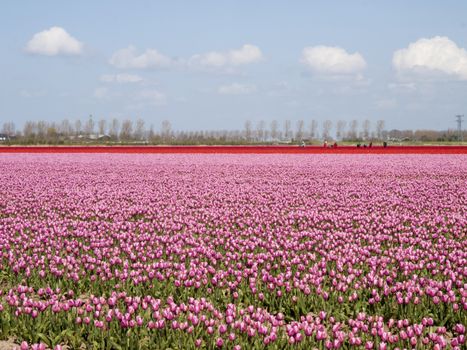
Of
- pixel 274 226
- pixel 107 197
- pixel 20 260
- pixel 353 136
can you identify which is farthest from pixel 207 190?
pixel 353 136

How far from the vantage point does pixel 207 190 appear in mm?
19000

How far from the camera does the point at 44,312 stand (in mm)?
6168

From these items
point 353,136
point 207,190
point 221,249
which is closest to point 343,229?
point 221,249

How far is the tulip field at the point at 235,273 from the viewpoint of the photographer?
549cm

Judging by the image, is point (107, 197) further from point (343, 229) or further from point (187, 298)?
point (187, 298)

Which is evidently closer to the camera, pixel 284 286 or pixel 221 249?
pixel 284 286

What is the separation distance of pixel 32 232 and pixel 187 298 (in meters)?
5.81

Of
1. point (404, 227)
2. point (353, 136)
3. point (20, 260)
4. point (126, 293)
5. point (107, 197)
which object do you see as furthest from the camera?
point (353, 136)

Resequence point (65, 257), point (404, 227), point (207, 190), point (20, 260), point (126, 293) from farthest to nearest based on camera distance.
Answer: point (207, 190) < point (404, 227) < point (65, 257) < point (20, 260) < point (126, 293)

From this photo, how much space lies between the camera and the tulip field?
549 cm

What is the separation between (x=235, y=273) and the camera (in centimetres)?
746

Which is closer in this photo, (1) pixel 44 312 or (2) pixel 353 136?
(1) pixel 44 312

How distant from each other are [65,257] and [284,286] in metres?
4.18

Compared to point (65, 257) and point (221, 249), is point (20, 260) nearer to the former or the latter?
point (65, 257)
